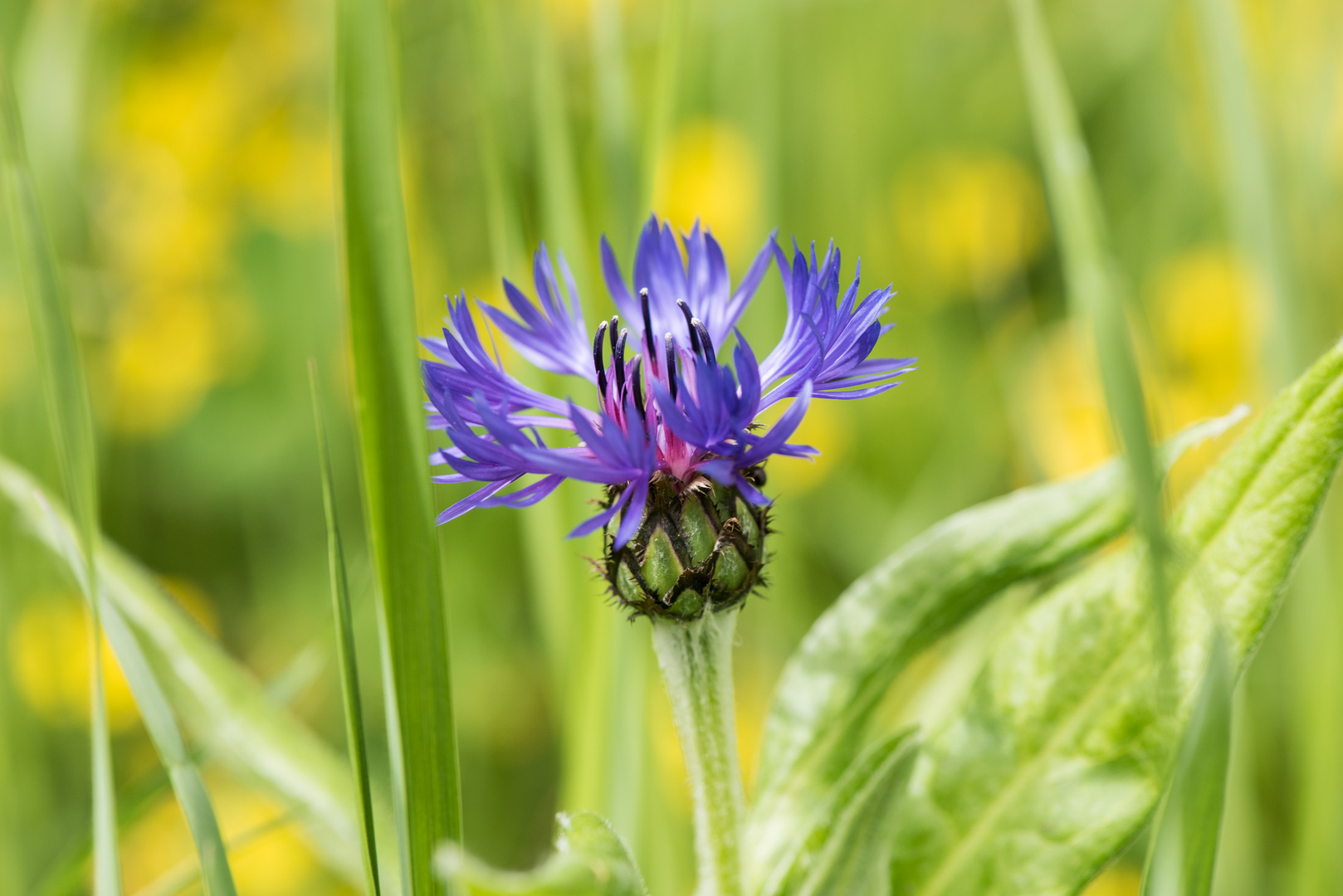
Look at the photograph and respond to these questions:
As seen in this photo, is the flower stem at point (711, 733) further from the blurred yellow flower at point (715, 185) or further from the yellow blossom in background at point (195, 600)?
the blurred yellow flower at point (715, 185)

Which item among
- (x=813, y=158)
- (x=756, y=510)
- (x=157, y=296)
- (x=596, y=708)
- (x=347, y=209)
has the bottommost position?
(x=596, y=708)

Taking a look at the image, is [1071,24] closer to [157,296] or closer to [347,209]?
[157,296]

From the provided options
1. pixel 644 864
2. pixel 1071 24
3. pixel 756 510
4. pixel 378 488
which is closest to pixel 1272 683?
pixel 644 864

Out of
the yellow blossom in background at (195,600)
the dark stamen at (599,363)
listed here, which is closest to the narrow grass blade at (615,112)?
the dark stamen at (599,363)

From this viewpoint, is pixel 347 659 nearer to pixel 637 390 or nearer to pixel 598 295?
pixel 637 390

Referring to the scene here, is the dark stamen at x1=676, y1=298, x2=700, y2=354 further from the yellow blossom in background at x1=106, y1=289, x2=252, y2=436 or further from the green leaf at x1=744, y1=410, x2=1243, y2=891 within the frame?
the yellow blossom in background at x1=106, y1=289, x2=252, y2=436
